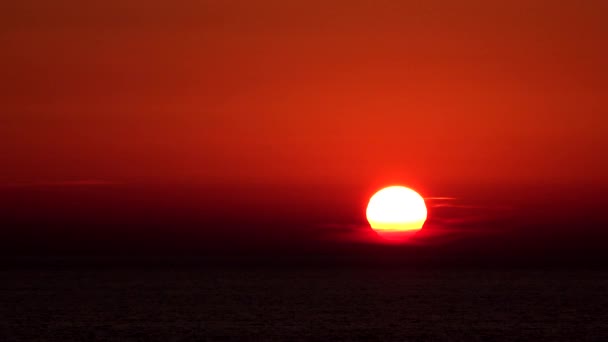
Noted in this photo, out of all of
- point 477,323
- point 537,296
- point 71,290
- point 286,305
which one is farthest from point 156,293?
point 477,323

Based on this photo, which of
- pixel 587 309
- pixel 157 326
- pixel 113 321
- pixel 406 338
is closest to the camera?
pixel 406 338

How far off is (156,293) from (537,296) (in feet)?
193

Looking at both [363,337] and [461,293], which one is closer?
[363,337]

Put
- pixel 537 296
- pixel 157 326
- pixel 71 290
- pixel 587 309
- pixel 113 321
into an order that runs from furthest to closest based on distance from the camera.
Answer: pixel 71 290, pixel 537 296, pixel 587 309, pixel 113 321, pixel 157 326

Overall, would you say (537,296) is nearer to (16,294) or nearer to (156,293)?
(156,293)

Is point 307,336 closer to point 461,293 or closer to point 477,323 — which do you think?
point 477,323

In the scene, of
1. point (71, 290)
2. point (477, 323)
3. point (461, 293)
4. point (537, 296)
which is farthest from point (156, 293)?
point (477, 323)

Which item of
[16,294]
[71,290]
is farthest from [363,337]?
[71,290]

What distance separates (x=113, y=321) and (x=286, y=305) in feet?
96.6

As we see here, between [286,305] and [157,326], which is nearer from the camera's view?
[157,326]

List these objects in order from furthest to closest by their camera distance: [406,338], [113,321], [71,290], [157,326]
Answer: [71,290] → [113,321] → [157,326] → [406,338]

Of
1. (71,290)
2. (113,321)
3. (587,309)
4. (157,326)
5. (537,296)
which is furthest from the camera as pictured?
(71,290)

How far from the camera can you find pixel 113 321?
3447 inches

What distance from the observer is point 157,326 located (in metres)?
81.2
